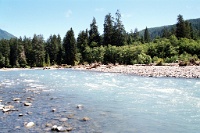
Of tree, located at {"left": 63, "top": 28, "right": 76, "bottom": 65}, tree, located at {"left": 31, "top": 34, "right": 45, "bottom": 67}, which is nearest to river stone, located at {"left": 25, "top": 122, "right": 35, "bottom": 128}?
tree, located at {"left": 63, "top": 28, "right": 76, "bottom": 65}

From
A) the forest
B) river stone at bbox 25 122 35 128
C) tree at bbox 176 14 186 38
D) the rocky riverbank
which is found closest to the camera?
river stone at bbox 25 122 35 128

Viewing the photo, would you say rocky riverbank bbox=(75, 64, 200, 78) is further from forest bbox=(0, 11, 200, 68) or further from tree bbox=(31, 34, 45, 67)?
tree bbox=(31, 34, 45, 67)

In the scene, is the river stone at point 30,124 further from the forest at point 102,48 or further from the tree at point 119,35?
the tree at point 119,35

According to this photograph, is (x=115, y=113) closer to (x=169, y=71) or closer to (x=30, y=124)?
(x=30, y=124)

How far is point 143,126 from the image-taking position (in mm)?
10266

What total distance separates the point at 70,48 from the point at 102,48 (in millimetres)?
19297

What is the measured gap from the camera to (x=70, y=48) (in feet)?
301

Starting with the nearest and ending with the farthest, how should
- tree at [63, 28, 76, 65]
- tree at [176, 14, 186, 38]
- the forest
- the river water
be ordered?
the river water, the forest, tree at [176, 14, 186, 38], tree at [63, 28, 76, 65]

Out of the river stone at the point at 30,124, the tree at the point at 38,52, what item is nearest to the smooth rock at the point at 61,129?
the river stone at the point at 30,124

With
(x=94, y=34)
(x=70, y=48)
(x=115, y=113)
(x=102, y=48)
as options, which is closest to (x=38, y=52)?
(x=70, y=48)

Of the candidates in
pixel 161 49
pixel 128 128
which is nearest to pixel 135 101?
pixel 128 128

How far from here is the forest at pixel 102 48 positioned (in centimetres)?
6166

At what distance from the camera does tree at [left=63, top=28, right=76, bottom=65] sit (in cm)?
9119

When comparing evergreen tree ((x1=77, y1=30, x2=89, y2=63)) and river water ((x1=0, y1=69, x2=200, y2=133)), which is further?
evergreen tree ((x1=77, y1=30, x2=89, y2=63))
